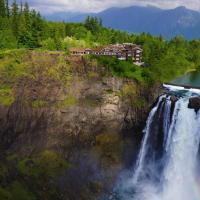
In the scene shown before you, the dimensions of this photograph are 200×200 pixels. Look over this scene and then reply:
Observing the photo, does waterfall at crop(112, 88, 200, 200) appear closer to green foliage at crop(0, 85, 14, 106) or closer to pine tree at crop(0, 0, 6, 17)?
green foliage at crop(0, 85, 14, 106)

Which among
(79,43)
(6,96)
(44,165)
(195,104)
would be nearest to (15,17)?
(79,43)

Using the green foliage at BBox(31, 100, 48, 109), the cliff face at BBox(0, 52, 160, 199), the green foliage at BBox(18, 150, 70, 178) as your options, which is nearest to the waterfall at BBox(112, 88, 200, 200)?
the cliff face at BBox(0, 52, 160, 199)

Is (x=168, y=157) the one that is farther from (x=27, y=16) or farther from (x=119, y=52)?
(x=27, y=16)

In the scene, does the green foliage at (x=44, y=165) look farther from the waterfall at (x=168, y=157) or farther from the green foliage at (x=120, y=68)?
the green foliage at (x=120, y=68)

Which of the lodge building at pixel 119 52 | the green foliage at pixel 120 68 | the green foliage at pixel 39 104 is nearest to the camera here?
the green foliage at pixel 39 104

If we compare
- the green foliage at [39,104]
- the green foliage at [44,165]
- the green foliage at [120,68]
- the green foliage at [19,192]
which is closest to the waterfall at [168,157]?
the green foliage at [120,68]

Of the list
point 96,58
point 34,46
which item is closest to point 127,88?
point 96,58

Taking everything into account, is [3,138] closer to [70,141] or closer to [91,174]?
[70,141]
